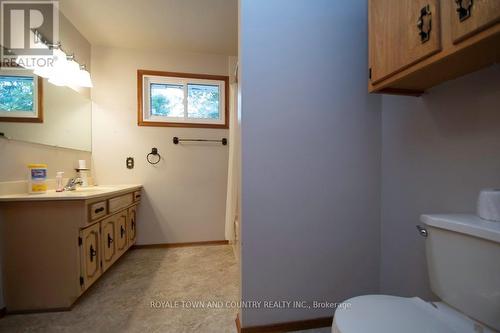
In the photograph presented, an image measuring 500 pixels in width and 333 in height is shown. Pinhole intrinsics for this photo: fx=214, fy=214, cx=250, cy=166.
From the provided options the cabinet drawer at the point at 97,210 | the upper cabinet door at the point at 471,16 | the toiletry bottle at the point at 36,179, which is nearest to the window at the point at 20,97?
the toiletry bottle at the point at 36,179

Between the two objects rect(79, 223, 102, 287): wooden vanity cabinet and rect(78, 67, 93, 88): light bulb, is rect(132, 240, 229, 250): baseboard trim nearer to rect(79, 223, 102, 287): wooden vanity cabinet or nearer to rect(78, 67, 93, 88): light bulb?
rect(79, 223, 102, 287): wooden vanity cabinet

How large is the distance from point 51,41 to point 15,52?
0.45 metres

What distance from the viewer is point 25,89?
151 centimetres

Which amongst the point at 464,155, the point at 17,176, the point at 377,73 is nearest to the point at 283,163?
the point at 377,73

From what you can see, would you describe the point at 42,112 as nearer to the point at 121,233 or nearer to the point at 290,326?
the point at 121,233

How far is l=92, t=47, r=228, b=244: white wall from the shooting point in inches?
96.7

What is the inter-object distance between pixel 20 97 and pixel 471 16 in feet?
7.87

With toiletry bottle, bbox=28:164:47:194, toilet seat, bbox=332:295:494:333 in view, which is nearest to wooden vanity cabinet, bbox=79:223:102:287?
toiletry bottle, bbox=28:164:47:194

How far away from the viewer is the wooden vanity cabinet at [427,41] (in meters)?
0.62

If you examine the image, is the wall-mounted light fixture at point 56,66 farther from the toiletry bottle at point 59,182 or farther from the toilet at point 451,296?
the toilet at point 451,296

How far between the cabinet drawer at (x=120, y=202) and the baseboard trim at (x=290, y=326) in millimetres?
1373

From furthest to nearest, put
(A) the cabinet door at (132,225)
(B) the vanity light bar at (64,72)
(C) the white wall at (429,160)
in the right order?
(A) the cabinet door at (132,225) → (B) the vanity light bar at (64,72) → (C) the white wall at (429,160)

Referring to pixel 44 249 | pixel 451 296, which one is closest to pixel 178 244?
pixel 44 249

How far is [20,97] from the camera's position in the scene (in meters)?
1.49
